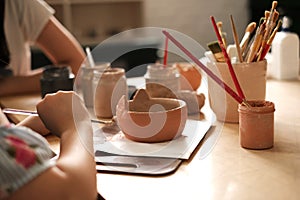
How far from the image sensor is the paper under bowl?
1.08 metres

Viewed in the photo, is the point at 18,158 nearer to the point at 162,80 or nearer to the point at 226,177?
the point at 226,177

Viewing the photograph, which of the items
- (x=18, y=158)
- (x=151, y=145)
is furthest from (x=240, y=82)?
(x=18, y=158)

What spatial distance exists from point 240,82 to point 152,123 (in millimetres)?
280

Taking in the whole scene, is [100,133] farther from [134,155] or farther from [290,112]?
[290,112]

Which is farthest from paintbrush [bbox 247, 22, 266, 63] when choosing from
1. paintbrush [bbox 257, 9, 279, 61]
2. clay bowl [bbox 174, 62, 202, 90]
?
clay bowl [bbox 174, 62, 202, 90]

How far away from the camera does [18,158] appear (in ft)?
2.34

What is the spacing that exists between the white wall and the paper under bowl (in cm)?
273

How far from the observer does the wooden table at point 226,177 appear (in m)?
0.84

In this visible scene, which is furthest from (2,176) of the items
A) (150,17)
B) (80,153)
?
(150,17)

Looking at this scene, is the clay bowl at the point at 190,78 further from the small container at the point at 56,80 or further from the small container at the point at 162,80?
the small container at the point at 56,80

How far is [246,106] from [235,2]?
287 cm

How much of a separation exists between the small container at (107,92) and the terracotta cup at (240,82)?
0.25 m

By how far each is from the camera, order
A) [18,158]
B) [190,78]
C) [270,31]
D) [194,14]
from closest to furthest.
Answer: [18,158] < [270,31] < [190,78] < [194,14]

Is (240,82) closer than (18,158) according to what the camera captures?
No
